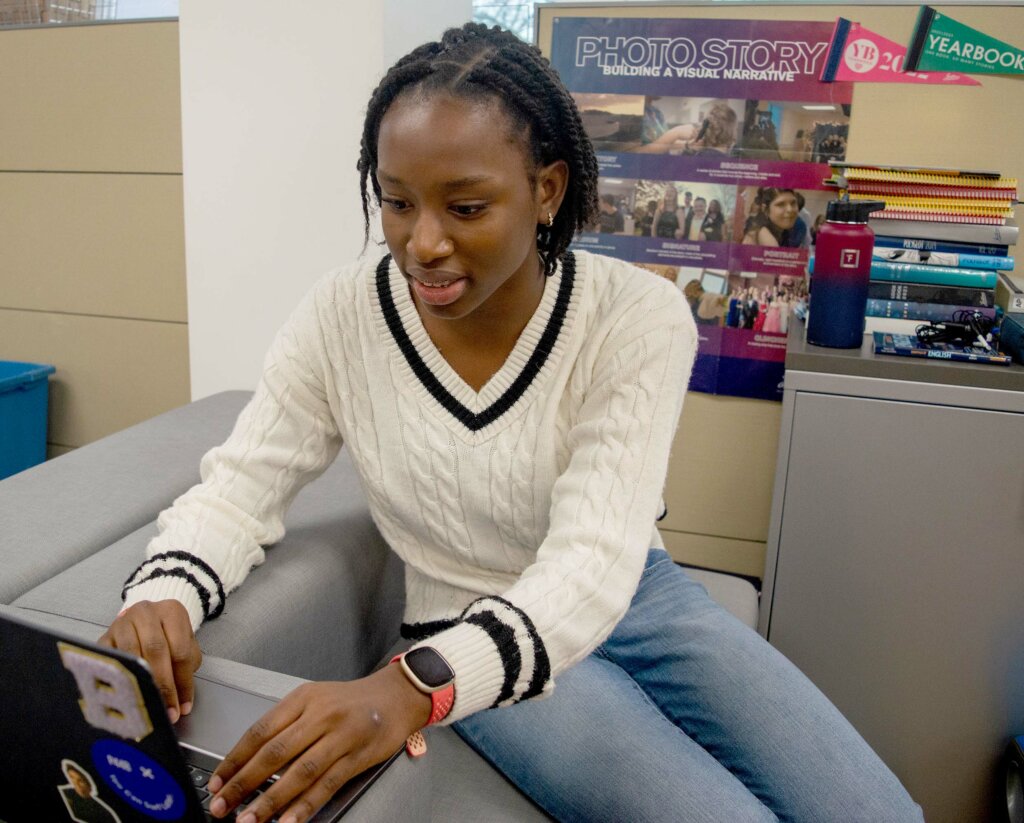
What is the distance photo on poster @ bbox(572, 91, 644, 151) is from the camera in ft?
6.16

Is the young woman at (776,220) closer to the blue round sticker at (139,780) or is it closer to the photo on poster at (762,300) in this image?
the photo on poster at (762,300)

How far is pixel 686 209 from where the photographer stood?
74.4 inches

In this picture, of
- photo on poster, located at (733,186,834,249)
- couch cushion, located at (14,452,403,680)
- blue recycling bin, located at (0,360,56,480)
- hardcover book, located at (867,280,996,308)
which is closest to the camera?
couch cushion, located at (14,452,403,680)

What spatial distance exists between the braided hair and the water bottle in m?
0.56

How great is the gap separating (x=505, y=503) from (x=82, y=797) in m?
0.57

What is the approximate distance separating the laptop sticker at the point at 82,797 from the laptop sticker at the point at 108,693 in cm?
→ 9

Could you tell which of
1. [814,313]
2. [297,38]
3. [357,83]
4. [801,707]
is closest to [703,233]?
[814,313]

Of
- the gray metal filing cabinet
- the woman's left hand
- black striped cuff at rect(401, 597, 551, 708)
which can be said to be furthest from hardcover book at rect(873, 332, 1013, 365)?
the woman's left hand

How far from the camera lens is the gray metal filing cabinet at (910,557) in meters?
1.48

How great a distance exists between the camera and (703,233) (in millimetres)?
1894

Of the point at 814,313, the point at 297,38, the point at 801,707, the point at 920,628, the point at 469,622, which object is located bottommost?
the point at 920,628

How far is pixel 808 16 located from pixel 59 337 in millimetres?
1892

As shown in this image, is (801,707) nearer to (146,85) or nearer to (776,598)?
(776,598)

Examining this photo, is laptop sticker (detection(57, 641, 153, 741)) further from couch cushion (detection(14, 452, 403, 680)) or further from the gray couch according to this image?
couch cushion (detection(14, 452, 403, 680))
